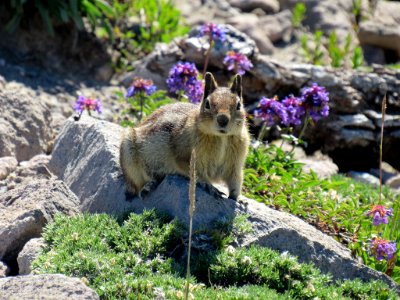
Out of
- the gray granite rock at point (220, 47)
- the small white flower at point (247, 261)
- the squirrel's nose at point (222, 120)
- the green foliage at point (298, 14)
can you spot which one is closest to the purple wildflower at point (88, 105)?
the gray granite rock at point (220, 47)

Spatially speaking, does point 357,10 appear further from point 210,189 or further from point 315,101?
point 210,189

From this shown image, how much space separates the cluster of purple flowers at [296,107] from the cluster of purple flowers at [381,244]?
1856mm

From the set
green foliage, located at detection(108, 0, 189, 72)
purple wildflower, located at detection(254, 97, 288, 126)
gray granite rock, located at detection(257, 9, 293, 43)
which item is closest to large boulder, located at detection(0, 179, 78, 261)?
Answer: purple wildflower, located at detection(254, 97, 288, 126)

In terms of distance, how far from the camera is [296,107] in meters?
8.83

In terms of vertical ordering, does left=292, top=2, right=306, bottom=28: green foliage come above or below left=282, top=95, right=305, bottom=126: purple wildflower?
above

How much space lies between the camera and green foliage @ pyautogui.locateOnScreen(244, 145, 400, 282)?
7.57 m

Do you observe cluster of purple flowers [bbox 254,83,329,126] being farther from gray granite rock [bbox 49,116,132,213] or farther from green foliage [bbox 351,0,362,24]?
green foliage [bbox 351,0,362,24]

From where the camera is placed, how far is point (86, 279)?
5492 millimetres

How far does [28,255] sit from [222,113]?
6.73ft

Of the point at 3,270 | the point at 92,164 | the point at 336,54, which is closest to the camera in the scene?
the point at 3,270

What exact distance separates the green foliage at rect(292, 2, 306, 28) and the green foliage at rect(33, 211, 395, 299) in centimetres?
904

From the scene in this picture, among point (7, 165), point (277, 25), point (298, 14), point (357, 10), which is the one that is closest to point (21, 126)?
point (7, 165)

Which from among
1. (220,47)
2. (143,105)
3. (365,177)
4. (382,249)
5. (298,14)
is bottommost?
(365,177)

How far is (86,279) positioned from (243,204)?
1875 millimetres
